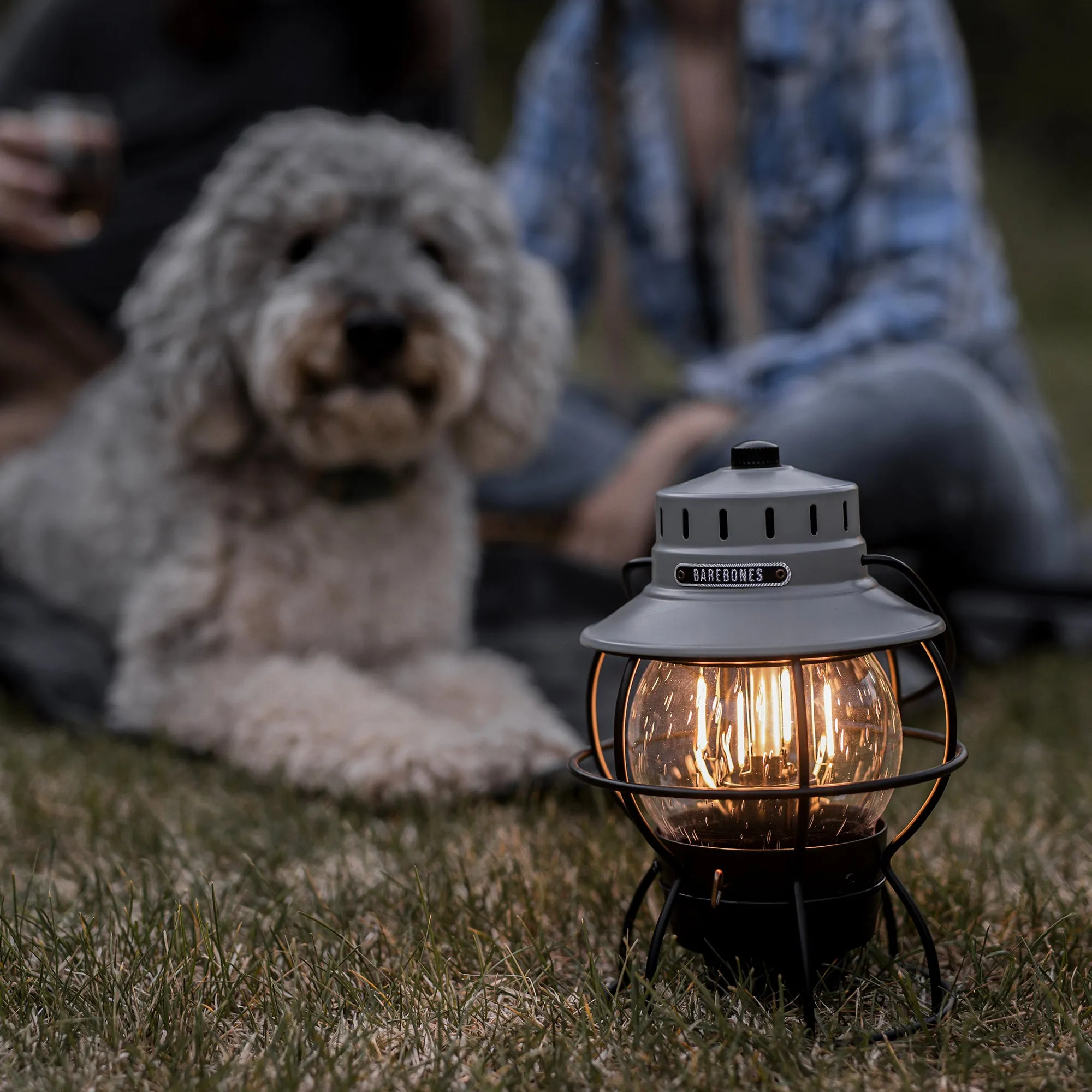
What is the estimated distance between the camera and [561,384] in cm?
270

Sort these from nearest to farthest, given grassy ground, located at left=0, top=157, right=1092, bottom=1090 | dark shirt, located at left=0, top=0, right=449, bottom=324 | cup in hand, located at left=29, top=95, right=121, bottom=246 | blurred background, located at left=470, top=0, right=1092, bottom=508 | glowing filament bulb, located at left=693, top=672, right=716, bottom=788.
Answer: grassy ground, located at left=0, top=157, right=1092, bottom=1090
glowing filament bulb, located at left=693, top=672, right=716, bottom=788
cup in hand, located at left=29, top=95, right=121, bottom=246
dark shirt, located at left=0, top=0, right=449, bottom=324
blurred background, located at left=470, top=0, right=1092, bottom=508

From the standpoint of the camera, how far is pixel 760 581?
1.02 m

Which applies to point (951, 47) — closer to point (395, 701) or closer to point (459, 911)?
point (395, 701)

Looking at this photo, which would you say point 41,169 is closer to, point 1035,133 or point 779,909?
point 779,909

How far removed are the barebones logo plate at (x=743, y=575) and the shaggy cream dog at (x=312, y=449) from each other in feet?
3.04

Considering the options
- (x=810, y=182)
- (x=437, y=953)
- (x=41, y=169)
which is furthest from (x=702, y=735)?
(x=810, y=182)

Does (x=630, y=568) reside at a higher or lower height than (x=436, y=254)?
lower

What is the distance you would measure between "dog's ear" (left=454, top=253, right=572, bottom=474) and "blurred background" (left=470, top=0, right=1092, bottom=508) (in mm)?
11859

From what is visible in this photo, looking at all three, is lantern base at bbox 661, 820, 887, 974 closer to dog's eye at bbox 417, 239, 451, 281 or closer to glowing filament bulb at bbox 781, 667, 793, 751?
glowing filament bulb at bbox 781, 667, 793, 751

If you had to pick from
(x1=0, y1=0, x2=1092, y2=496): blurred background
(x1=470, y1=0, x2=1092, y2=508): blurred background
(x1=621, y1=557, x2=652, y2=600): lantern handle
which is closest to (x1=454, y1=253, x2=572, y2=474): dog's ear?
(x1=621, y1=557, x2=652, y2=600): lantern handle

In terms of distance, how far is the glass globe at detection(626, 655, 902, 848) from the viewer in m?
1.05

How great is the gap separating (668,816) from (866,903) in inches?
7.4

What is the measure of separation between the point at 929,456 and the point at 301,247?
4.39 feet

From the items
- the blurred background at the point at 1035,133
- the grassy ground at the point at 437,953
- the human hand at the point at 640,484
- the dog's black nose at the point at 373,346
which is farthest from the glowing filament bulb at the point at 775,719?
the blurred background at the point at 1035,133
